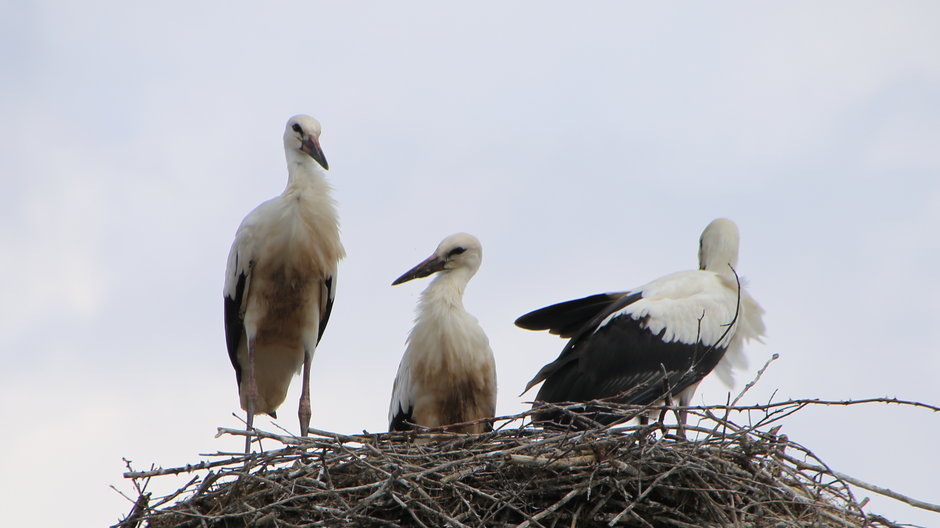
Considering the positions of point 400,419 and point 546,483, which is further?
point 400,419

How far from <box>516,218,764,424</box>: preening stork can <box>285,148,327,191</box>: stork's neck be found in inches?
51.2

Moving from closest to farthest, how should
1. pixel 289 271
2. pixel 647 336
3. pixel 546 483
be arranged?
pixel 546 483 < pixel 289 271 < pixel 647 336

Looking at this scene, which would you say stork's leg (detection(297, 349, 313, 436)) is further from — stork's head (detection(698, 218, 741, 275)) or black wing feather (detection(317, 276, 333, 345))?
stork's head (detection(698, 218, 741, 275))

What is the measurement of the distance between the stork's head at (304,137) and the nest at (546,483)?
197 centimetres

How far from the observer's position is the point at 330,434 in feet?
15.5

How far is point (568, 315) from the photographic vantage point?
268 inches

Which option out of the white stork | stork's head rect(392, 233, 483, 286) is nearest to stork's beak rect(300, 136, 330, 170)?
the white stork

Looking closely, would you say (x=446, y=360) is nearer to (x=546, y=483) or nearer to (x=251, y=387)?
(x=251, y=387)

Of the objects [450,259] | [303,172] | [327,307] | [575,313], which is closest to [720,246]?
[575,313]

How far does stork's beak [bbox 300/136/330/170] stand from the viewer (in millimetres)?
6277

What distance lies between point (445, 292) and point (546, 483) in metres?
2.32

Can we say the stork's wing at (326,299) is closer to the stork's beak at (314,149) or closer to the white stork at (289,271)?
the white stork at (289,271)

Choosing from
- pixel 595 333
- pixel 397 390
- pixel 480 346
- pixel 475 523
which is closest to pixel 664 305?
pixel 595 333

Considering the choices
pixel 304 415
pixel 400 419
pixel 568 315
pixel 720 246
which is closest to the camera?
pixel 304 415
